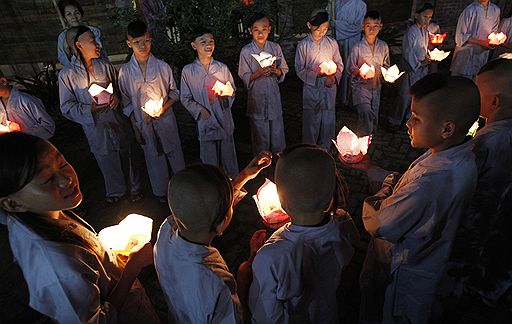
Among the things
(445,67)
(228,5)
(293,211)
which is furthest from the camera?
(445,67)

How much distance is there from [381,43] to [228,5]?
302 centimetres

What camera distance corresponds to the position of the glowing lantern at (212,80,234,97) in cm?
445

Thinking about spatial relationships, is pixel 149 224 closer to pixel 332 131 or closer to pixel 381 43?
pixel 332 131

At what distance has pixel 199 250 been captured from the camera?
1928 mm

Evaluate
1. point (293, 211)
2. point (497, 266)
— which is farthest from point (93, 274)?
point (497, 266)

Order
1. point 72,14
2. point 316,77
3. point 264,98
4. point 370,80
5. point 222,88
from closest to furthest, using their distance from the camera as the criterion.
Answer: point 222,88 < point 264,98 < point 316,77 < point 370,80 < point 72,14

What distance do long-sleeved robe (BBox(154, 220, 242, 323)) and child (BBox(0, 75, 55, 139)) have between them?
330 centimetres

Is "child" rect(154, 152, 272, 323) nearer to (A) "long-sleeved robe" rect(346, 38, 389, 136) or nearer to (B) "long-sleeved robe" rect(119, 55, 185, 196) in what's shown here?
(B) "long-sleeved robe" rect(119, 55, 185, 196)

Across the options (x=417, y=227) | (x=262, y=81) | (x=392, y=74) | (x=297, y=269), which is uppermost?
(x=262, y=81)

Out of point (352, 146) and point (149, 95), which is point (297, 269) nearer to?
point (352, 146)

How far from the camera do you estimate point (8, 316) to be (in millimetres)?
3646

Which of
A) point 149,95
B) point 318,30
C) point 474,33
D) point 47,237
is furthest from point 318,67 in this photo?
point 47,237

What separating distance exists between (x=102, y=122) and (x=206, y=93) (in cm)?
148

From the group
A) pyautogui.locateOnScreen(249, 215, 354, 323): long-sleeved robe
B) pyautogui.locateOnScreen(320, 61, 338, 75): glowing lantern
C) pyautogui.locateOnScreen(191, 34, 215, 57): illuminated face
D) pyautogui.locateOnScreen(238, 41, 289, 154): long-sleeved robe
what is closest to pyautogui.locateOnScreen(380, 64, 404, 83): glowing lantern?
pyautogui.locateOnScreen(320, 61, 338, 75): glowing lantern
